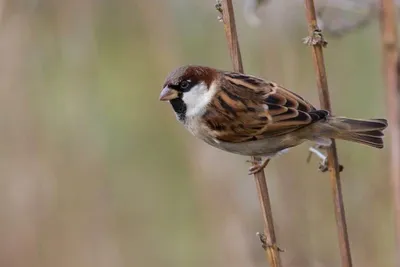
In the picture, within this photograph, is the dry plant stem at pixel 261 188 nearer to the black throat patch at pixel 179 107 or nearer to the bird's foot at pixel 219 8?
the bird's foot at pixel 219 8

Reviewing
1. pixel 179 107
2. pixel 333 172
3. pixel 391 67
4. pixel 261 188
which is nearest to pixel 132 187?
pixel 179 107

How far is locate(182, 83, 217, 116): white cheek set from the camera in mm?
2154

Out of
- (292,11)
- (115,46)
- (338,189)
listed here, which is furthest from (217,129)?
(115,46)

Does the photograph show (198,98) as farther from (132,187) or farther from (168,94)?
(132,187)

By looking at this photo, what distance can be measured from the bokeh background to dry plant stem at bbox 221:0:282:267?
23.0 inches

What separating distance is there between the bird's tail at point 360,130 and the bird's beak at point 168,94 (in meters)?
0.51

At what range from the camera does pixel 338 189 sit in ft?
5.57

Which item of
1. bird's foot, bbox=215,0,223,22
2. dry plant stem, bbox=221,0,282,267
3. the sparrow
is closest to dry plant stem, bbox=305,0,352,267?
dry plant stem, bbox=221,0,282,267

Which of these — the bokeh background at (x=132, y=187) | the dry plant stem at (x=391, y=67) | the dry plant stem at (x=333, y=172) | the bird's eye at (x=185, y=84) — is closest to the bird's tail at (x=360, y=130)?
the bokeh background at (x=132, y=187)

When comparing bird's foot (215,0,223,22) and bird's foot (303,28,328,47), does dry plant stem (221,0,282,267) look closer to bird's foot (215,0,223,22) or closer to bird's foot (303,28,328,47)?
bird's foot (215,0,223,22)

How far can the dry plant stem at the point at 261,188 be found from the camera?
1726 mm

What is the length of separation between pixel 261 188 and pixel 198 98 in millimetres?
494

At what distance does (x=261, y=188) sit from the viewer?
1.81 m

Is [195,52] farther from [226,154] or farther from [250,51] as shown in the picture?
[226,154]
